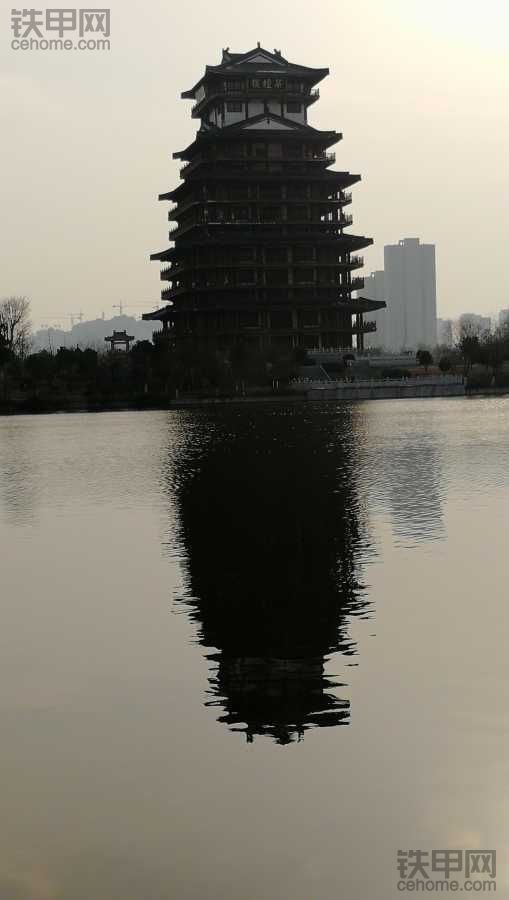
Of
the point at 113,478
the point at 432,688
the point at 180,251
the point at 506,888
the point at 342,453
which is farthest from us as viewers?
the point at 180,251

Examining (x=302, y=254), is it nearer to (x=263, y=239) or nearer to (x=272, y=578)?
(x=263, y=239)

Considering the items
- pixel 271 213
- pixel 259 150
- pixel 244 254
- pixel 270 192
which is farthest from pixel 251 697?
pixel 259 150

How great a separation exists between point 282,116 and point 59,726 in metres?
123

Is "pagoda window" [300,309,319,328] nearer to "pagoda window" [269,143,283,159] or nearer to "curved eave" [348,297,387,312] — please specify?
"curved eave" [348,297,387,312]

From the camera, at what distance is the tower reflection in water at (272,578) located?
36.5 feet

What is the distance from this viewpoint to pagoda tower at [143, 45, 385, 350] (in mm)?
118688

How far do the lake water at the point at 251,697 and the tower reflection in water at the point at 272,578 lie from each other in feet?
0.17

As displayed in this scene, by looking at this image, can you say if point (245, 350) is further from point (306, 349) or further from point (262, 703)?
point (262, 703)

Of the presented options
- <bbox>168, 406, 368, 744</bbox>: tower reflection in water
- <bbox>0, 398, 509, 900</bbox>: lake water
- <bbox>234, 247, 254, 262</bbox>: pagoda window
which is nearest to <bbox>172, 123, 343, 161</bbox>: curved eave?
<bbox>234, 247, 254, 262</bbox>: pagoda window

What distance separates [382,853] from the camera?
305 inches

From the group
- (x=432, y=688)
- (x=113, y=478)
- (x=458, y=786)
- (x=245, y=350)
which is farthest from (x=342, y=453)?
(x=245, y=350)

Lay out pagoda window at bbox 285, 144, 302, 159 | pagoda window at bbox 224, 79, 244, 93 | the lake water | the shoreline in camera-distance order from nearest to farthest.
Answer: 1. the lake water
2. the shoreline
3. pagoda window at bbox 285, 144, 302, 159
4. pagoda window at bbox 224, 79, 244, 93

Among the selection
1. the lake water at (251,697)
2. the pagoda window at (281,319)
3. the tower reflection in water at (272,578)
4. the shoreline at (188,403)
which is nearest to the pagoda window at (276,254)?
the pagoda window at (281,319)

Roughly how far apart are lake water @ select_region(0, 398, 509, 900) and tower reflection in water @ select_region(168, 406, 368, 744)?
52 millimetres
